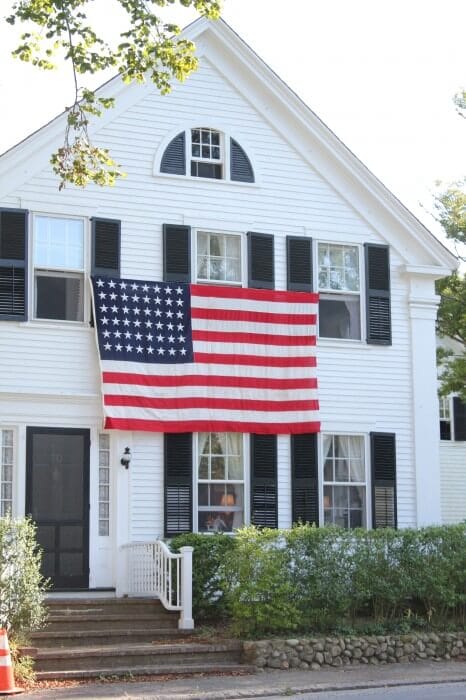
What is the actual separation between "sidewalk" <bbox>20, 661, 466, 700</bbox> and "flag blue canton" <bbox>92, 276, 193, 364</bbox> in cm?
537

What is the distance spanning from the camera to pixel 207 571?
16.2 metres

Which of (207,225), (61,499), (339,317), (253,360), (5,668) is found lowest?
(5,668)

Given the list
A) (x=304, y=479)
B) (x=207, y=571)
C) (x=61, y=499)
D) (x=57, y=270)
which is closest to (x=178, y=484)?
(x=61, y=499)

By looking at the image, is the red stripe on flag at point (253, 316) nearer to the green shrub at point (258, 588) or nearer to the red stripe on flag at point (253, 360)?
the red stripe on flag at point (253, 360)

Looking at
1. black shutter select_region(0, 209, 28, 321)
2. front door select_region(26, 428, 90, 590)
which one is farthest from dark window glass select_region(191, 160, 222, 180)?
front door select_region(26, 428, 90, 590)

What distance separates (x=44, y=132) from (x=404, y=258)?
6527mm

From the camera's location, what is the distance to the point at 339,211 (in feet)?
65.2

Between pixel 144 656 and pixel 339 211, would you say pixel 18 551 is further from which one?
pixel 339 211

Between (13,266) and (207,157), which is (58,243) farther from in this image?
(207,157)

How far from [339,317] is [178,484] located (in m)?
4.10

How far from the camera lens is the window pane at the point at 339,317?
19.5 meters

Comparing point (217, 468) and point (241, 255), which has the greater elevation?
point (241, 255)

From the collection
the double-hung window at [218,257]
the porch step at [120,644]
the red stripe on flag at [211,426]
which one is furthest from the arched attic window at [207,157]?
the porch step at [120,644]

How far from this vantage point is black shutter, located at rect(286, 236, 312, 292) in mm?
19188
